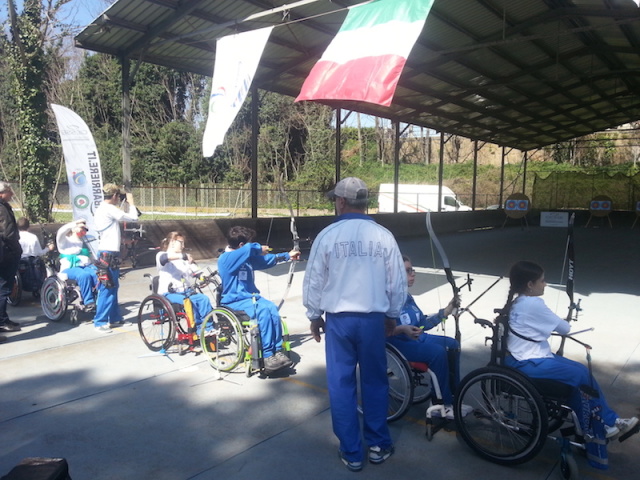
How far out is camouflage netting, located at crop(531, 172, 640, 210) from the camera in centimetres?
3145

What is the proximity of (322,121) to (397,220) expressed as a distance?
17.2m

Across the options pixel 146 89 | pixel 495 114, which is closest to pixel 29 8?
pixel 495 114

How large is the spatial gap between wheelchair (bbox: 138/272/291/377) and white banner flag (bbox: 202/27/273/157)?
111 inches

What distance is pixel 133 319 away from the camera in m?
6.82

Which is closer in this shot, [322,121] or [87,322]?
[87,322]

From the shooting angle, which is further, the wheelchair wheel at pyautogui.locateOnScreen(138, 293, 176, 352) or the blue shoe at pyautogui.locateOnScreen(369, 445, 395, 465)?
the wheelchair wheel at pyautogui.locateOnScreen(138, 293, 176, 352)

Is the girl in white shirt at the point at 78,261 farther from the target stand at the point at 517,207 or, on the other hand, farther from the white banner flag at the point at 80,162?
the target stand at the point at 517,207

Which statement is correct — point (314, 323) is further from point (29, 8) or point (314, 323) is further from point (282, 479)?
point (29, 8)

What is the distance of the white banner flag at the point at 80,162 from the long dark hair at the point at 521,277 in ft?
27.8

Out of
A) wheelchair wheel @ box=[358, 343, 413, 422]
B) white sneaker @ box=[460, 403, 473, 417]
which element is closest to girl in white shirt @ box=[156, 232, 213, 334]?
wheelchair wheel @ box=[358, 343, 413, 422]

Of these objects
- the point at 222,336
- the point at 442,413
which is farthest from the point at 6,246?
the point at 442,413

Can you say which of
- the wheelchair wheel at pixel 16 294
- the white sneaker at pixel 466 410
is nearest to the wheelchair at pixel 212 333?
the white sneaker at pixel 466 410

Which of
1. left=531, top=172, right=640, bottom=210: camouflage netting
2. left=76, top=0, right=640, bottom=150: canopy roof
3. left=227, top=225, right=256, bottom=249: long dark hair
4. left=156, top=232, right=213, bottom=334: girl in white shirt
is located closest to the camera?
left=227, top=225, right=256, bottom=249: long dark hair

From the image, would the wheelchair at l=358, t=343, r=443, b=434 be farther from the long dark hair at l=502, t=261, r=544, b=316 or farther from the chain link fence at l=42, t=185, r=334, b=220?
the chain link fence at l=42, t=185, r=334, b=220
